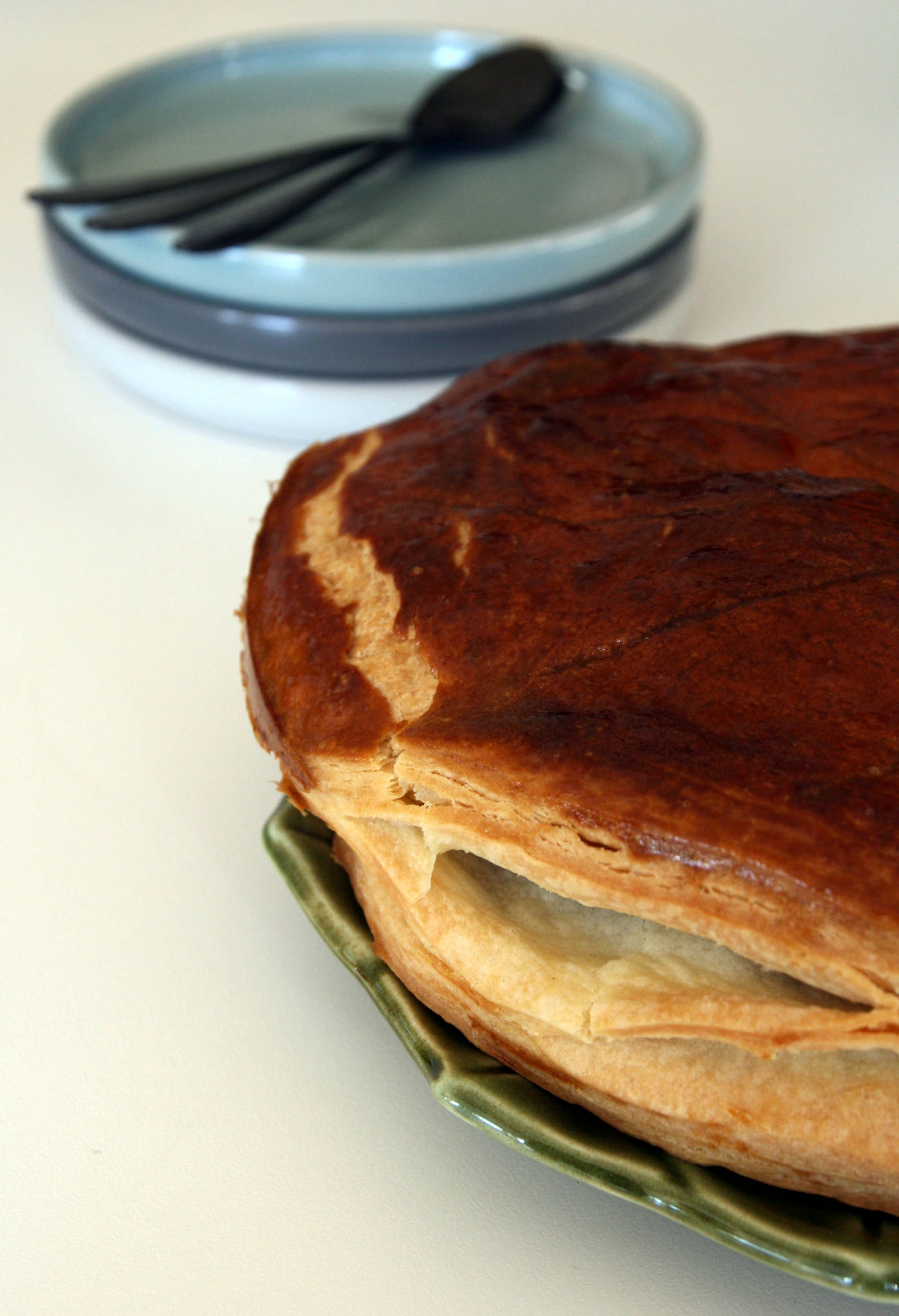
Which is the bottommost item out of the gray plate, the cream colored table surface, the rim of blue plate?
the cream colored table surface

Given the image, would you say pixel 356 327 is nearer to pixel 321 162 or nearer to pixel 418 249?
pixel 418 249

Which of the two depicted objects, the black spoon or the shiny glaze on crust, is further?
the black spoon

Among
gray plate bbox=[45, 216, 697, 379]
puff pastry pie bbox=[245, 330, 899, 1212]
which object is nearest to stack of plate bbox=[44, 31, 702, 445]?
gray plate bbox=[45, 216, 697, 379]

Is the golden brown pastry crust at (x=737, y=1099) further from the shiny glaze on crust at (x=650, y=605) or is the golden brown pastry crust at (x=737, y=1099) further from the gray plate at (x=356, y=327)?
the gray plate at (x=356, y=327)

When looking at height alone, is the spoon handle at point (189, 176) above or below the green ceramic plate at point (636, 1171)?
above

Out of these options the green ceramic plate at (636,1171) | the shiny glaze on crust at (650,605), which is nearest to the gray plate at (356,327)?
the shiny glaze on crust at (650,605)

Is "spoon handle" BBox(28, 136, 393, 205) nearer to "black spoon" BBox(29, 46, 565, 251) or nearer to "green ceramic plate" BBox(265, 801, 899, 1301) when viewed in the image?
"black spoon" BBox(29, 46, 565, 251)

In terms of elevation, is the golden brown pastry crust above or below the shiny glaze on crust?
below

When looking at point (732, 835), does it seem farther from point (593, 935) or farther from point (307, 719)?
point (307, 719)

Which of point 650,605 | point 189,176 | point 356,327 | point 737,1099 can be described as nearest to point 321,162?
point 189,176
